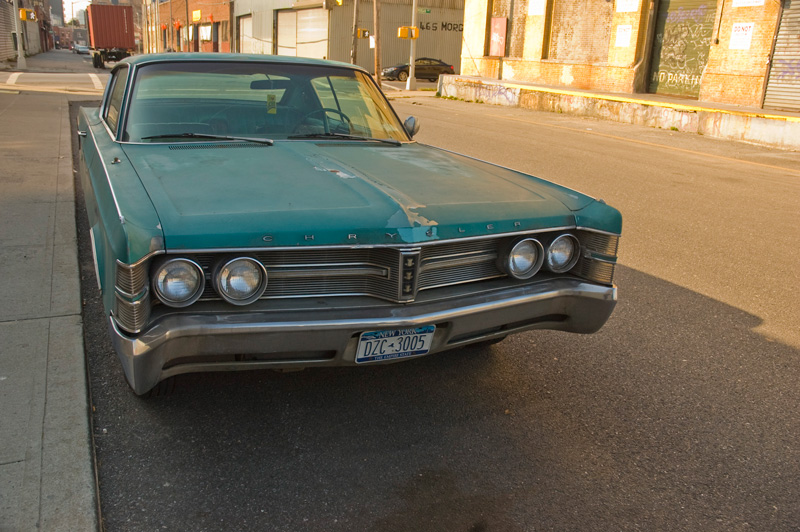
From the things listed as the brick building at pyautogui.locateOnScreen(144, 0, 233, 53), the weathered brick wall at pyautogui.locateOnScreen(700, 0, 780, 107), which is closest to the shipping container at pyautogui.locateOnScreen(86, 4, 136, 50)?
the brick building at pyautogui.locateOnScreen(144, 0, 233, 53)

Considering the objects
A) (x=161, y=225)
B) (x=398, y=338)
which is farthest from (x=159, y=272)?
(x=398, y=338)

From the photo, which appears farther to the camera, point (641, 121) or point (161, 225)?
point (641, 121)

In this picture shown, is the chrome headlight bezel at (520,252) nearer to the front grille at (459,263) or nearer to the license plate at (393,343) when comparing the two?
the front grille at (459,263)

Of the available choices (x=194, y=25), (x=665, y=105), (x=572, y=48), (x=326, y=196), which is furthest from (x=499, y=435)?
(x=194, y=25)

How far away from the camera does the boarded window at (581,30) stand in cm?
2519

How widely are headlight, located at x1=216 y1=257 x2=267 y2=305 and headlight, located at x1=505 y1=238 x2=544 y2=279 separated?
3.58 feet

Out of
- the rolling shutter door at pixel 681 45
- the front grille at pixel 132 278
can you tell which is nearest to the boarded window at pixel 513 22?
the rolling shutter door at pixel 681 45

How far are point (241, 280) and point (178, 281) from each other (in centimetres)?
22

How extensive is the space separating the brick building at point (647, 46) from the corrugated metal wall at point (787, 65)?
0.02 metres

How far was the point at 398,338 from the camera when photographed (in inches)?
111

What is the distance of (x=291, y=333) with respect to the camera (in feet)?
8.62

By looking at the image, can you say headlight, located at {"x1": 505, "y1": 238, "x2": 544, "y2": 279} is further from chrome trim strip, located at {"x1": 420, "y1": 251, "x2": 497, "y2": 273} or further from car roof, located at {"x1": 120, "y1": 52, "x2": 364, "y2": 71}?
car roof, located at {"x1": 120, "y1": 52, "x2": 364, "y2": 71}

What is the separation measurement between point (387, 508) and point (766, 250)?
5.23 meters

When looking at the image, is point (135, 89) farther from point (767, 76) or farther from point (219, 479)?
point (767, 76)
